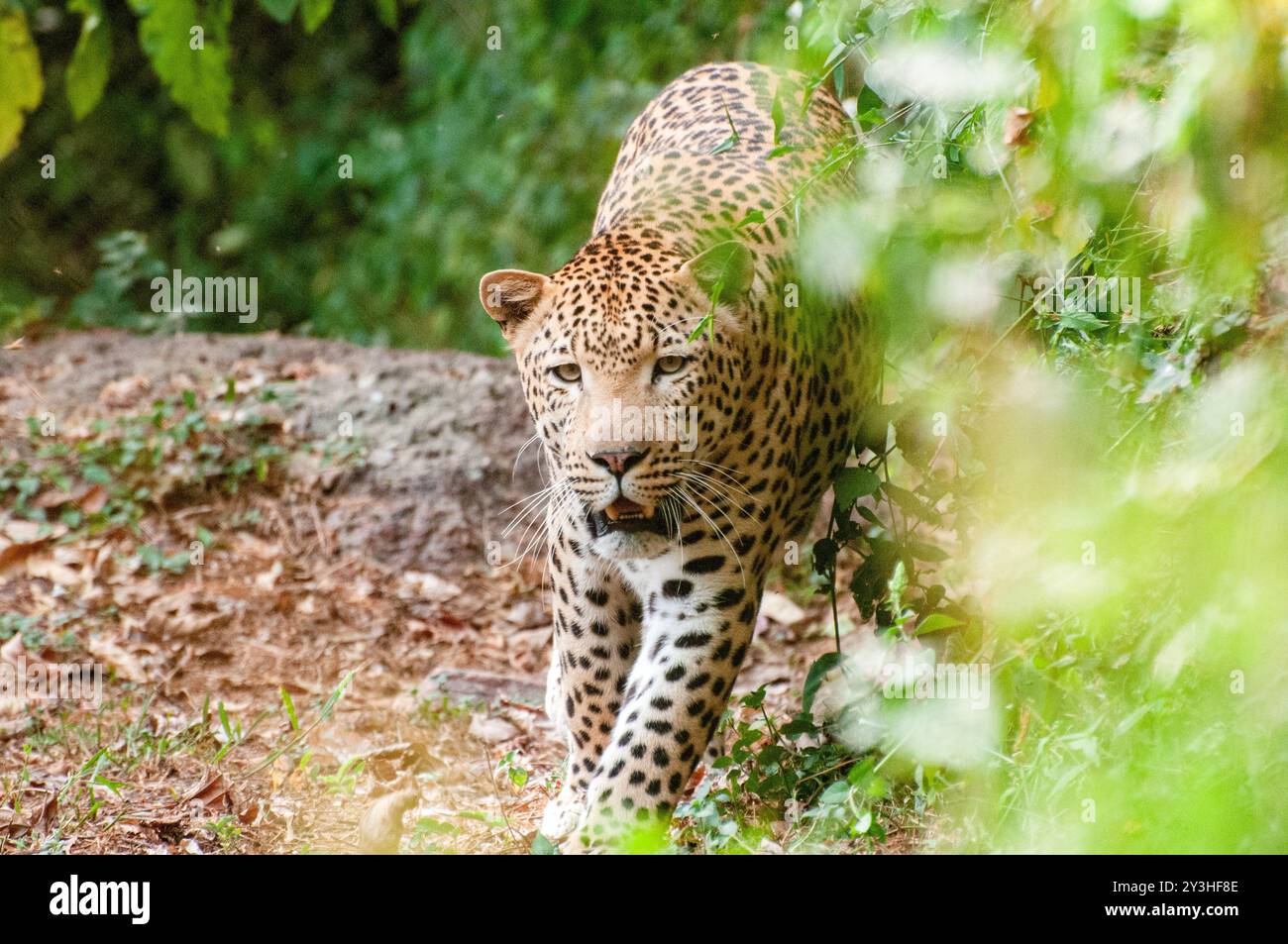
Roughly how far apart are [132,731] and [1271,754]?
158 inches

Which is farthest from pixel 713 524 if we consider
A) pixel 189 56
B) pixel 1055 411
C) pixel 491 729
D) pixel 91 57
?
pixel 91 57

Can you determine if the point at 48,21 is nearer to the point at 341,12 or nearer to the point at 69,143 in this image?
the point at 69,143

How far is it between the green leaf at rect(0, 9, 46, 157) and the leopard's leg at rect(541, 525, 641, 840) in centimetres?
338

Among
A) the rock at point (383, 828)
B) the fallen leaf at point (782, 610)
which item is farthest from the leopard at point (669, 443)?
the fallen leaf at point (782, 610)

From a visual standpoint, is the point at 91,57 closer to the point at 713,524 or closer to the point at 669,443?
the point at 669,443

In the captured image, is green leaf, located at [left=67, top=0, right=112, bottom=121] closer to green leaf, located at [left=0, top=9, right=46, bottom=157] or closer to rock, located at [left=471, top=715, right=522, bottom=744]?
green leaf, located at [left=0, top=9, right=46, bottom=157]

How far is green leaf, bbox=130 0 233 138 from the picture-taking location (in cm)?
573

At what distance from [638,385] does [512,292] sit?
627mm

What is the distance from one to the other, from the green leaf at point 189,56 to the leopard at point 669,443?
76.6 inches

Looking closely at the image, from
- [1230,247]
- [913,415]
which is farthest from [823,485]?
[1230,247]

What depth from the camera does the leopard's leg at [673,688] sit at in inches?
176

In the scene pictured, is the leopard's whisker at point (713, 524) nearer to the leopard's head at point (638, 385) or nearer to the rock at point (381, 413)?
the leopard's head at point (638, 385)

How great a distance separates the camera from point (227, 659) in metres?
6.36

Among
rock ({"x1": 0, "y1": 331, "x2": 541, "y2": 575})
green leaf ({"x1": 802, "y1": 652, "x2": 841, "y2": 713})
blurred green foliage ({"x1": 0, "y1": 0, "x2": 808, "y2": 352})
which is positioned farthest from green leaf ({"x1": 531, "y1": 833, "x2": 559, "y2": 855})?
blurred green foliage ({"x1": 0, "y1": 0, "x2": 808, "y2": 352})
